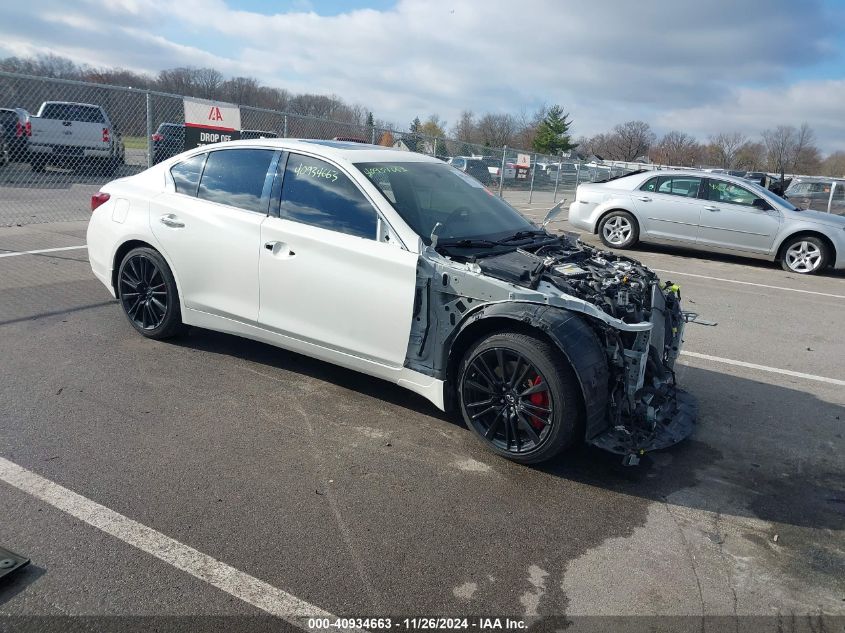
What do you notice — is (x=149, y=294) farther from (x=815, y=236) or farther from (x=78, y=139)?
(x=78, y=139)

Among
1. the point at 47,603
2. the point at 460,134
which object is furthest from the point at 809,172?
the point at 47,603

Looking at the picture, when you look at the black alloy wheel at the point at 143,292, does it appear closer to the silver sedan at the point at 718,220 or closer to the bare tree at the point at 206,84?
the silver sedan at the point at 718,220

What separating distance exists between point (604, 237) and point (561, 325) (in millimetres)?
9864

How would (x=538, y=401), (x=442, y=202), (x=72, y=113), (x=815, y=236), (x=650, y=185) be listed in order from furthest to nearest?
(x=72, y=113) < (x=650, y=185) < (x=815, y=236) < (x=442, y=202) < (x=538, y=401)

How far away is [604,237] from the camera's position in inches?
509

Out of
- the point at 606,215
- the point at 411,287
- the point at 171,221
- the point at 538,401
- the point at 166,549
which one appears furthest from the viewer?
the point at 606,215

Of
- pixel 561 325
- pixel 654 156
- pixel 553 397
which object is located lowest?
pixel 553 397

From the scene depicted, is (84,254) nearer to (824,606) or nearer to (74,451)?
(74,451)

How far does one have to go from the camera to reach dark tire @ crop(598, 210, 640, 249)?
40.8 feet

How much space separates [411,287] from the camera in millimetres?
3992

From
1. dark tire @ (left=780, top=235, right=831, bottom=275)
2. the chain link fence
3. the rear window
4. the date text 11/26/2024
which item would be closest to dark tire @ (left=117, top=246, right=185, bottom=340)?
the date text 11/26/2024

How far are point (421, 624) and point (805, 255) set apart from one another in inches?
436

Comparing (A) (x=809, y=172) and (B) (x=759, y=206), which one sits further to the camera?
(A) (x=809, y=172)

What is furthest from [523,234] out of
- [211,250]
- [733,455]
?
[211,250]
